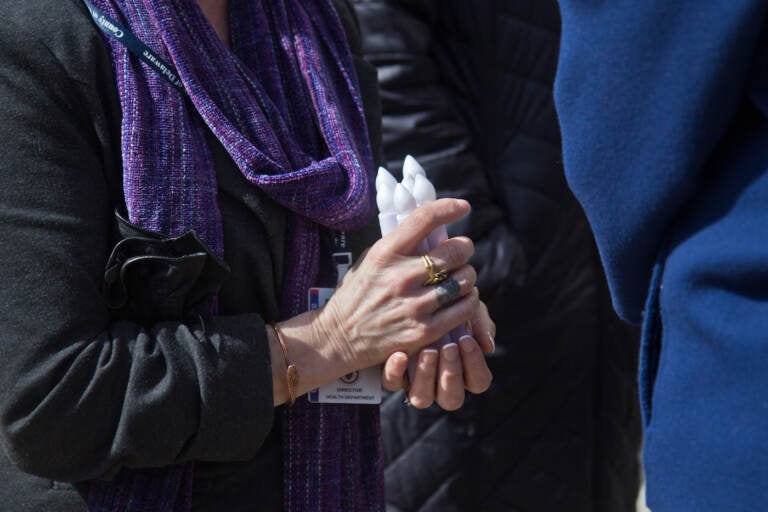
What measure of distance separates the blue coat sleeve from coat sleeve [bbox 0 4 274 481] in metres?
0.63

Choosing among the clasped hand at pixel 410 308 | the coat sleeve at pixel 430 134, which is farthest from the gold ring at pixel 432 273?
the coat sleeve at pixel 430 134

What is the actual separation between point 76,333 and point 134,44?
0.43 m

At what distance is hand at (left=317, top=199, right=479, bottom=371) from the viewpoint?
144cm

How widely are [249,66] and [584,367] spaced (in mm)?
1256

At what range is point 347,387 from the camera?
4.99ft

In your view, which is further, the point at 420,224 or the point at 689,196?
the point at 420,224

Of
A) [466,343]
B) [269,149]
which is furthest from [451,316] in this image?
[269,149]

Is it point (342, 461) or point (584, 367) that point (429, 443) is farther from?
point (342, 461)

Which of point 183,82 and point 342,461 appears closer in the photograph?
point 183,82

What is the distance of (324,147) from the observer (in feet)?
5.34

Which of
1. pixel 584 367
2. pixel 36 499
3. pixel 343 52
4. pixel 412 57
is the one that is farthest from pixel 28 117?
pixel 584 367

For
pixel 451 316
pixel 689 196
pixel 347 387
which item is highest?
pixel 689 196

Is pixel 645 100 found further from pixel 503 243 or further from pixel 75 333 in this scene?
pixel 503 243

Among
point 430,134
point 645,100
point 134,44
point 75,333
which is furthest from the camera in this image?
point 430,134
